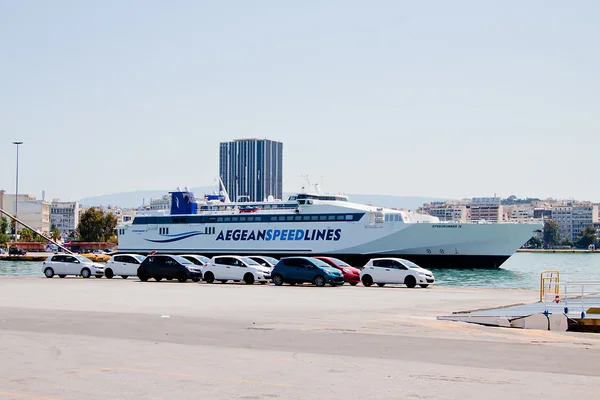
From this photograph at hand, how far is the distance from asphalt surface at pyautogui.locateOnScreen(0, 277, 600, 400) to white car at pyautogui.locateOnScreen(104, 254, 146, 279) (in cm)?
2109

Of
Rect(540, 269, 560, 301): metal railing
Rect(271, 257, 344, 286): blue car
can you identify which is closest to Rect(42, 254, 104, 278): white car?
Rect(271, 257, 344, 286): blue car

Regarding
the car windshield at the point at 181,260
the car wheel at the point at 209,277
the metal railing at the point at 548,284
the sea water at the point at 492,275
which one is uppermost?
the metal railing at the point at 548,284

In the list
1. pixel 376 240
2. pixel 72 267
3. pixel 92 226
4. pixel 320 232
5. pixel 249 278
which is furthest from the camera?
pixel 92 226

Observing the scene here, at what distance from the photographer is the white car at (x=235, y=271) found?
38000 millimetres

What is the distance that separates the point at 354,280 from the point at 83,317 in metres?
20.5

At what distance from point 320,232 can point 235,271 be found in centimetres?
4408

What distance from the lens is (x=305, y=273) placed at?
119 feet

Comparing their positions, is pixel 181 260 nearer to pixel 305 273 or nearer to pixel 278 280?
pixel 278 280

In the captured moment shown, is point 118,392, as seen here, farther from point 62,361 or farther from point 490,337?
point 490,337

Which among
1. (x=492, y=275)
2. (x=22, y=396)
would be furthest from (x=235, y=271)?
(x=492, y=275)

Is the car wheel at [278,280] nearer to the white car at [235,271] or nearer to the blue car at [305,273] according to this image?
the blue car at [305,273]

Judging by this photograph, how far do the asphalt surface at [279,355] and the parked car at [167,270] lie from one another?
16917 mm

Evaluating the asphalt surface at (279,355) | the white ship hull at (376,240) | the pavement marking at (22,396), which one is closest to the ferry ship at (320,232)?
the white ship hull at (376,240)

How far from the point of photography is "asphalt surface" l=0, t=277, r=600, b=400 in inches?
376
